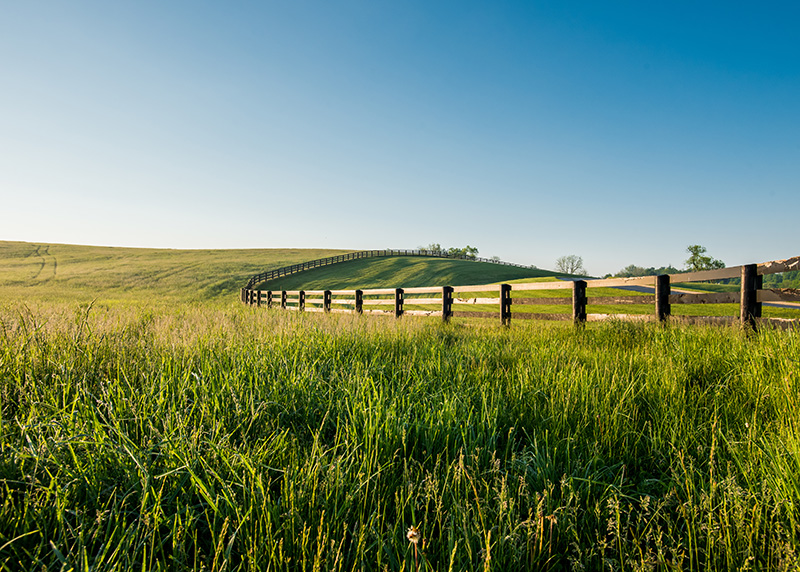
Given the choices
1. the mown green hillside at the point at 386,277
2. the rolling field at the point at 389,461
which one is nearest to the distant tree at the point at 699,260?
the mown green hillside at the point at 386,277

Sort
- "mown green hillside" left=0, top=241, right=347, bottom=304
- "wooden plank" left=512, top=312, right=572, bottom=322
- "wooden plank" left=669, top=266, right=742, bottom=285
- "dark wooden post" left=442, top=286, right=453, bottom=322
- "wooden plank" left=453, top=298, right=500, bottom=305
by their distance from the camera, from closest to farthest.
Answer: "wooden plank" left=669, top=266, right=742, bottom=285
"wooden plank" left=512, top=312, right=572, bottom=322
"wooden plank" left=453, top=298, right=500, bottom=305
"dark wooden post" left=442, top=286, right=453, bottom=322
"mown green hillside" left=0, top=241, right=347, bottom=304

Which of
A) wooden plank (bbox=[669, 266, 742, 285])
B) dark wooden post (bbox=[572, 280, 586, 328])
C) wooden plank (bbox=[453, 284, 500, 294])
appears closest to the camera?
wooden plank (bbox=[669, 266, 742, 285])

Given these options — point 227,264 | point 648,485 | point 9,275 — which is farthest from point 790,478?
point 9,275

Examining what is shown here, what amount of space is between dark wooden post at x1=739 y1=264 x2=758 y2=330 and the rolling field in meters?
2.17

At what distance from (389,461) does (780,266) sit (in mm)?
7210

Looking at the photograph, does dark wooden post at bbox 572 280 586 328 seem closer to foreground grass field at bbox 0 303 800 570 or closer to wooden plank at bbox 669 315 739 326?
wooden plank at bbox 669 315 739 326

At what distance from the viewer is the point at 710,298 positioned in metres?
7.22

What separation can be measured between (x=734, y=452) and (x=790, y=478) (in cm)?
38

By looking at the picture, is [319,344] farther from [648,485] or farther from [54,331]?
[648,485]

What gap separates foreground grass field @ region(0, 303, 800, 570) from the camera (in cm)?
162

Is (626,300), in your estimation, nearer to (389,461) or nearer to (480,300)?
(480,300)

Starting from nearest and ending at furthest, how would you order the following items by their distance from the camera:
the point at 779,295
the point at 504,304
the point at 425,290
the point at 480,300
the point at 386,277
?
the point at 779,295 < the point at 504,304 < the point at 480,300 < the point at 425,290 < the point at 386,277

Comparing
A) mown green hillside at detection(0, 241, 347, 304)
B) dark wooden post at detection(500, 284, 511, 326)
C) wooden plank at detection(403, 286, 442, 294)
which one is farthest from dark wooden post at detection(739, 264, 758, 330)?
mown green hillside at detection(0, 241, 347, 304)

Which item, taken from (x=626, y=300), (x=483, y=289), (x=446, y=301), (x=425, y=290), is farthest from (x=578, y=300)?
(x=425, y=290)
